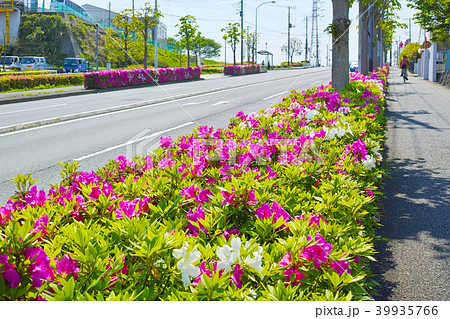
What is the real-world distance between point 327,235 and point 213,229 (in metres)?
0.58

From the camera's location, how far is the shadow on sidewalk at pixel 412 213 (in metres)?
4.05

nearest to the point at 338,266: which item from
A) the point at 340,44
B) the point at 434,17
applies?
the point at 340,44

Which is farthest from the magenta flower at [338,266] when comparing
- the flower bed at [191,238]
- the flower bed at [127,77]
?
the flower bed at [127,77]

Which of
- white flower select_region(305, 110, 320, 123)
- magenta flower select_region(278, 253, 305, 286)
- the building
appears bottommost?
magenta flower select_region(278, 253, 305, 286)

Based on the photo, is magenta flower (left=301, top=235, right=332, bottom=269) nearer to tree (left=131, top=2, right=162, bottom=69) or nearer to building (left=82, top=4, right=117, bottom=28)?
building (left=82, top=4, right=117, bottom=28)

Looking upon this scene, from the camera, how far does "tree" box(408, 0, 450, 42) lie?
46188 millimetres

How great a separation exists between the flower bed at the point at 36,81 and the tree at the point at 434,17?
3452 centimetres

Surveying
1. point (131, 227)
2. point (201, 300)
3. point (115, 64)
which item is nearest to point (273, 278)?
point (201, 300)

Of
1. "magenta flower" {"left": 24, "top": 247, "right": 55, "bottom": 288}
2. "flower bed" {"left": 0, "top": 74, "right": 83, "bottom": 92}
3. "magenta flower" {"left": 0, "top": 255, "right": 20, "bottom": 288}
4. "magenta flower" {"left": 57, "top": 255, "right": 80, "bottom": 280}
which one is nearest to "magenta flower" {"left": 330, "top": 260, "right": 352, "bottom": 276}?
"magenta flower" {"left": 57, "top": 255, "right": 80, "bottom": 280}

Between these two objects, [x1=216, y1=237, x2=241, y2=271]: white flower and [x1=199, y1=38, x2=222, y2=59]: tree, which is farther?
[x1=199, y1=38, x2=222, y2=59]: tree

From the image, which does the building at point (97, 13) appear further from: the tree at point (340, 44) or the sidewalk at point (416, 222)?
the tree at point (340, 44)

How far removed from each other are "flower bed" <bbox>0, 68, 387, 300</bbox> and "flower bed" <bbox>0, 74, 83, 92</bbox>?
24433 mm

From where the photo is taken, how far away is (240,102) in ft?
63.3
